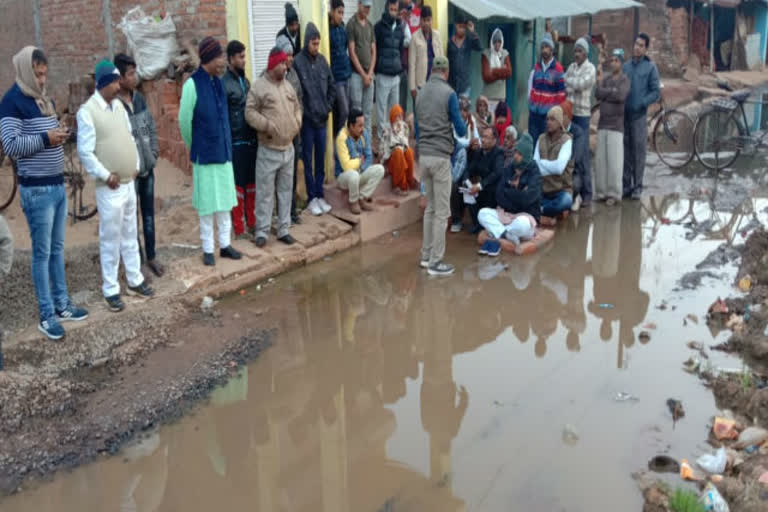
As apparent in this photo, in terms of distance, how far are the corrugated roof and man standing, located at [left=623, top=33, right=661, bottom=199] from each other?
1999 millimetres

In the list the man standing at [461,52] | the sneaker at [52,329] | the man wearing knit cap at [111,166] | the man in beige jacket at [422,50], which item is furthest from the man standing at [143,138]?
the man standing at [461,52]

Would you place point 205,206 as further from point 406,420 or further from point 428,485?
point 428,485

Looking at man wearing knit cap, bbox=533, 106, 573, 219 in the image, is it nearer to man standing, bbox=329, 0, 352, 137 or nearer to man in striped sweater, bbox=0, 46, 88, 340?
man standing, bbox=329, 0, 352, 137

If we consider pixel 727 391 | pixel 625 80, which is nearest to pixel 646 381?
pixel 727 391

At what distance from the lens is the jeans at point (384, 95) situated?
9461 mm

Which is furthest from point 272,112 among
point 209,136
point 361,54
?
point 361,54

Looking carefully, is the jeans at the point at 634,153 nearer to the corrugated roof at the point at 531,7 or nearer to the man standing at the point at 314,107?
the corrugated roof at the point at 531,7

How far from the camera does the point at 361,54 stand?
9008 millimetres

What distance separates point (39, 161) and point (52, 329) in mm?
1215

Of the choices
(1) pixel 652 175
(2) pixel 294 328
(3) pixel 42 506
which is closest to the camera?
(3) pixel 42 506

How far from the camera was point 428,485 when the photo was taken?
411cm

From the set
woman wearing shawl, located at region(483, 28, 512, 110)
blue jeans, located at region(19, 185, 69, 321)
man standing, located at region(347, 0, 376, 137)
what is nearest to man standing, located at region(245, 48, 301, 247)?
man standing, located at region(347, 0, 376, 137)

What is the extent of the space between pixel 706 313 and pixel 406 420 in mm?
3029

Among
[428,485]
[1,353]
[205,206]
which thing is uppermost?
[205,206]
